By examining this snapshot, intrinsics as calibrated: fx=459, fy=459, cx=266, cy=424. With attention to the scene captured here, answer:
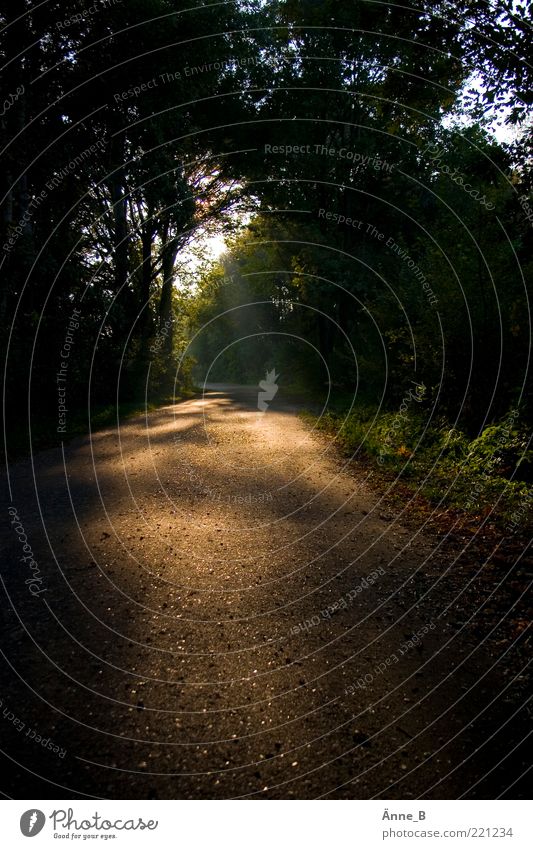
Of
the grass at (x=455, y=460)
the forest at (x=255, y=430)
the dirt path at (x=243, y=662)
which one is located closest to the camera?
the dirt path at (x=243, y=662)

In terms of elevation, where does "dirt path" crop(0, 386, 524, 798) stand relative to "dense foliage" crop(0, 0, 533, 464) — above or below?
below

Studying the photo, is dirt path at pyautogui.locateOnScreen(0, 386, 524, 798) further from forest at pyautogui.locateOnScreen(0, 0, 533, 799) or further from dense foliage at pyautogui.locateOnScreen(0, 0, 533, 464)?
dense foliage at pyautogui.locateOnScreen(0, 0, 533, 464)

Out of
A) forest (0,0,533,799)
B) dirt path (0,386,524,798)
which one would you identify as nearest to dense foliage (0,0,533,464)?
forest (0,0,533,799)

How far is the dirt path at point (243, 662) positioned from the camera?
262 centimetres

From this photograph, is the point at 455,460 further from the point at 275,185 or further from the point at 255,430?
the point at 275,185

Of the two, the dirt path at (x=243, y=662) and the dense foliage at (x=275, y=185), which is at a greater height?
the dense foliage at (x=275, y=185)

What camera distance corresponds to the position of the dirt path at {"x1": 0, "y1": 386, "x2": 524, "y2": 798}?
2.62m

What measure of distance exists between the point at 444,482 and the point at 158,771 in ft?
21.9

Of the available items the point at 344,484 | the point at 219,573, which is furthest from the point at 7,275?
the point at 219,573

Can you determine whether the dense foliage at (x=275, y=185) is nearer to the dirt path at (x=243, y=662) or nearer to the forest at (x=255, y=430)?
the forest at (x=255, y=430)

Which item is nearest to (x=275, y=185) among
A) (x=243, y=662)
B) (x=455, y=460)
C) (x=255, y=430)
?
(x=255, y=430)

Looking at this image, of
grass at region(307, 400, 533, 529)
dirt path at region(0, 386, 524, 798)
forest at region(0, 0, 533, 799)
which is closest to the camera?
dirt path at region(0, 386, 524, 798)

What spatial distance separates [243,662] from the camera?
11.7ft

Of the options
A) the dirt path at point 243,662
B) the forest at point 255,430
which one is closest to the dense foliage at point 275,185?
the forest at point 255,430
